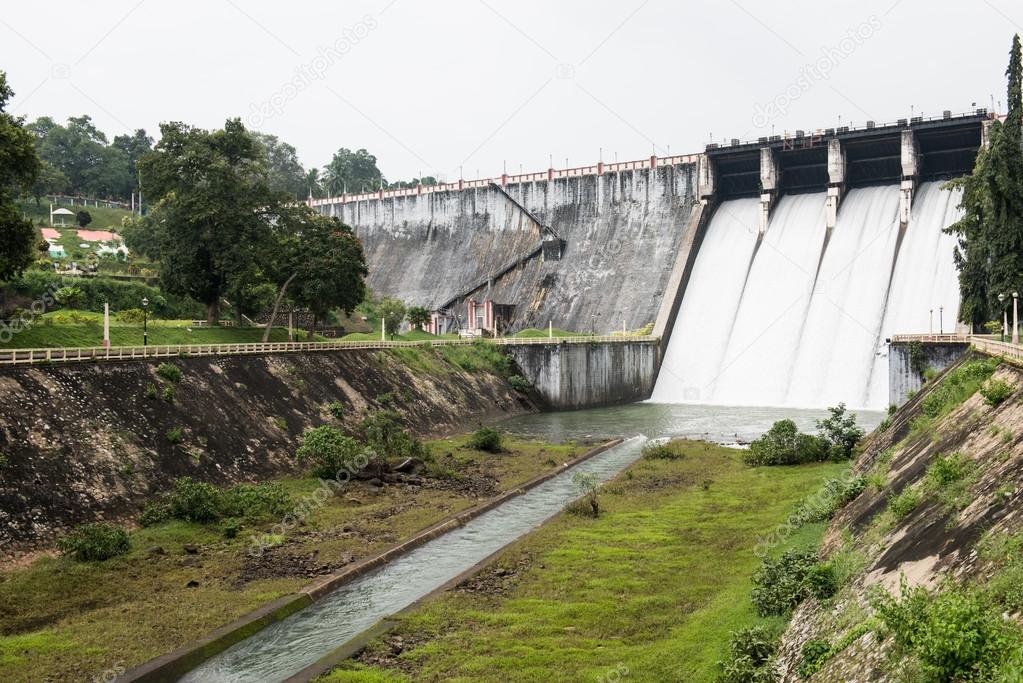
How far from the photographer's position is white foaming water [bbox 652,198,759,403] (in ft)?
264

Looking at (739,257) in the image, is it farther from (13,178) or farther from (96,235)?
(96,235)

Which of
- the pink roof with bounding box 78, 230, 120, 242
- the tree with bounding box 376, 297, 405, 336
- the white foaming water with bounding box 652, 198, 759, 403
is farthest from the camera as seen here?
the pink roof with bounding box 78, 230, 120, 242

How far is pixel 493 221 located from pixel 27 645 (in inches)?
3598

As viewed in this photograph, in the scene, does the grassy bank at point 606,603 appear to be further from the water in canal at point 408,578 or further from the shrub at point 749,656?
the water in canal at point 408,578

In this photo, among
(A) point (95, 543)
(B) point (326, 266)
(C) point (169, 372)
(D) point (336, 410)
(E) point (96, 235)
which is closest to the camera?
(A) point (95, 543)

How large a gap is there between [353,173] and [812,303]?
107 meters

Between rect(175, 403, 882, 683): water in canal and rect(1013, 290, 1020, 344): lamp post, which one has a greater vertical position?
rect(1013, 290, 1020, 344): lamp post

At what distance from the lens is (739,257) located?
286 feet

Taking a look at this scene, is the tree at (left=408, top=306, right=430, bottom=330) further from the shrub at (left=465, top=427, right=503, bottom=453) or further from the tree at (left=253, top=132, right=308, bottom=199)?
the tree at (left=253, top=132, right=308, bottom=199)

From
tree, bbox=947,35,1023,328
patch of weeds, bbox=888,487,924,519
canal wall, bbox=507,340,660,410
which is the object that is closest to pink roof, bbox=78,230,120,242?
canal wall, bbox=507,340,660,410

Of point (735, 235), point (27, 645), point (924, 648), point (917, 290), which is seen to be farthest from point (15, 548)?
point (735, 235)

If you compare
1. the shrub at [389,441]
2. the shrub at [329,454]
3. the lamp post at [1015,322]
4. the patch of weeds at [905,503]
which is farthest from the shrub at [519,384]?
the patch of weeds at [905,503]

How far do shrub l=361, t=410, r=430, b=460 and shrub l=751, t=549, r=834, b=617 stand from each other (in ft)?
84.9

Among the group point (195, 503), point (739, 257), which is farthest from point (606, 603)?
point (739, 257)
